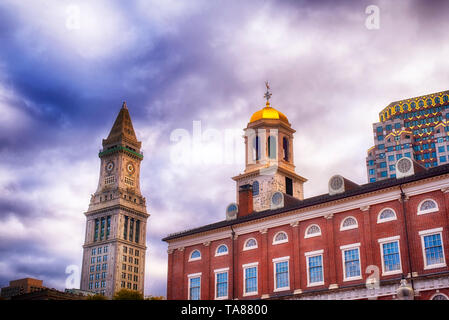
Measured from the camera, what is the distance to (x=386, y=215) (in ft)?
153

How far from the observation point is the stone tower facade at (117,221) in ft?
566

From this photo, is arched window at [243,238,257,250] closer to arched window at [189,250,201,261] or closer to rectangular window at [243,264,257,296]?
rectangular window at [243,264,257,296]

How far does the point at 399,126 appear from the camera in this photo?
14988cm

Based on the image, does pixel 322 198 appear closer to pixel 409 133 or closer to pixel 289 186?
pixel 289 186

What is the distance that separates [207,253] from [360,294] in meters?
18.8

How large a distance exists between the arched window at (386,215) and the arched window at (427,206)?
2283 millimetres

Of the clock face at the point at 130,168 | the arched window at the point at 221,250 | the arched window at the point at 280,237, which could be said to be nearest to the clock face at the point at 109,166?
the clock face at the point at 130,168

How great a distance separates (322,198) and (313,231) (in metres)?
3.15

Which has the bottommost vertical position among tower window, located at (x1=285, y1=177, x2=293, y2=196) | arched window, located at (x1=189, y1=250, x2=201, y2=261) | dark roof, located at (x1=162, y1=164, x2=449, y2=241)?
arched window, located at (x1=189, y1=250, x2=201, y2=261)

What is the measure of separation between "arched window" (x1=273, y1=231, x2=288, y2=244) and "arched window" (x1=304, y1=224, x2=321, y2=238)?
2409mm

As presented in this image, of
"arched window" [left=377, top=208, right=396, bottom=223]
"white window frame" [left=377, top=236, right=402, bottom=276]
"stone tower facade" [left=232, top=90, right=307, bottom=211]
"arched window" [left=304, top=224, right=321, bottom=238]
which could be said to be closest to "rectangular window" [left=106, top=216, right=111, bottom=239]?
"stone tower facade" [left=232, top=90, right=307, bottom=211]

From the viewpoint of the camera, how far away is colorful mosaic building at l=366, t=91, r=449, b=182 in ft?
475

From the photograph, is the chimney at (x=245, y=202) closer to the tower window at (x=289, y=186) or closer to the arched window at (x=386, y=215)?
the arched window at (x=386, y=215)
